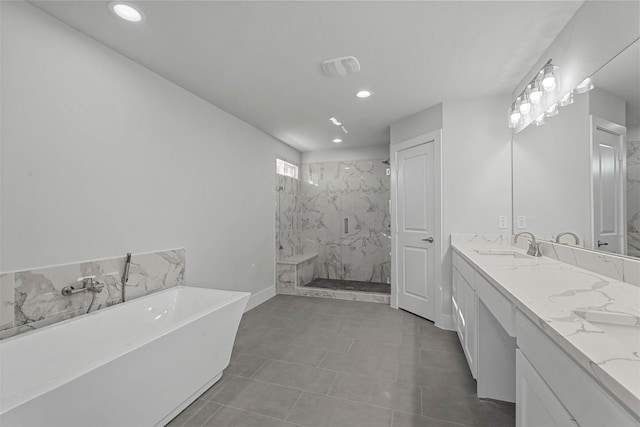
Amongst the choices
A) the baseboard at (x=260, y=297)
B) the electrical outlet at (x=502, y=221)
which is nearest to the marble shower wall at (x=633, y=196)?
the electrical outlet at (x=502, y=221)

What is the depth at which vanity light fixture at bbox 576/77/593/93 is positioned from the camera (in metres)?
1.60

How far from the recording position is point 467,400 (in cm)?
187

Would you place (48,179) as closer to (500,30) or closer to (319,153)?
(500,30)

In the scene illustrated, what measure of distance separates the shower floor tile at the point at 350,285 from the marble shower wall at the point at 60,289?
2800mm

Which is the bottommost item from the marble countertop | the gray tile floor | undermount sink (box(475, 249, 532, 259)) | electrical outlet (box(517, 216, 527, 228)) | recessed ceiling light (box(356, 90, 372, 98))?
the gray tile floor

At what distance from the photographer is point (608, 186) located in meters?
1.45

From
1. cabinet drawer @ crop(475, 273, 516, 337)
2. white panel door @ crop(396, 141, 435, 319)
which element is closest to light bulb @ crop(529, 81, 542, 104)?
white panel door @ crop(396, 141, 435, 319)

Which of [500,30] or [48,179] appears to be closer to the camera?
[48,179]

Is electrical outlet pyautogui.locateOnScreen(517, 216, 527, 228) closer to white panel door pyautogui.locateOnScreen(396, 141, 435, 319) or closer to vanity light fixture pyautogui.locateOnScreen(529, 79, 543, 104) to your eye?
white panel door pyautogui.locateOnScreen(396, 141, 435, 319)

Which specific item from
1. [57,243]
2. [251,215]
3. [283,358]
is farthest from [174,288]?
[251,215]

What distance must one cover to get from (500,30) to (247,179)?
9.90 ft

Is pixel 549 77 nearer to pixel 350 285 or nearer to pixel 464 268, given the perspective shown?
pixel 464 268

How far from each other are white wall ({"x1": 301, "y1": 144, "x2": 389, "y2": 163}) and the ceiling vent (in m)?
2.84

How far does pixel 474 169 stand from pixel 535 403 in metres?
2.50
